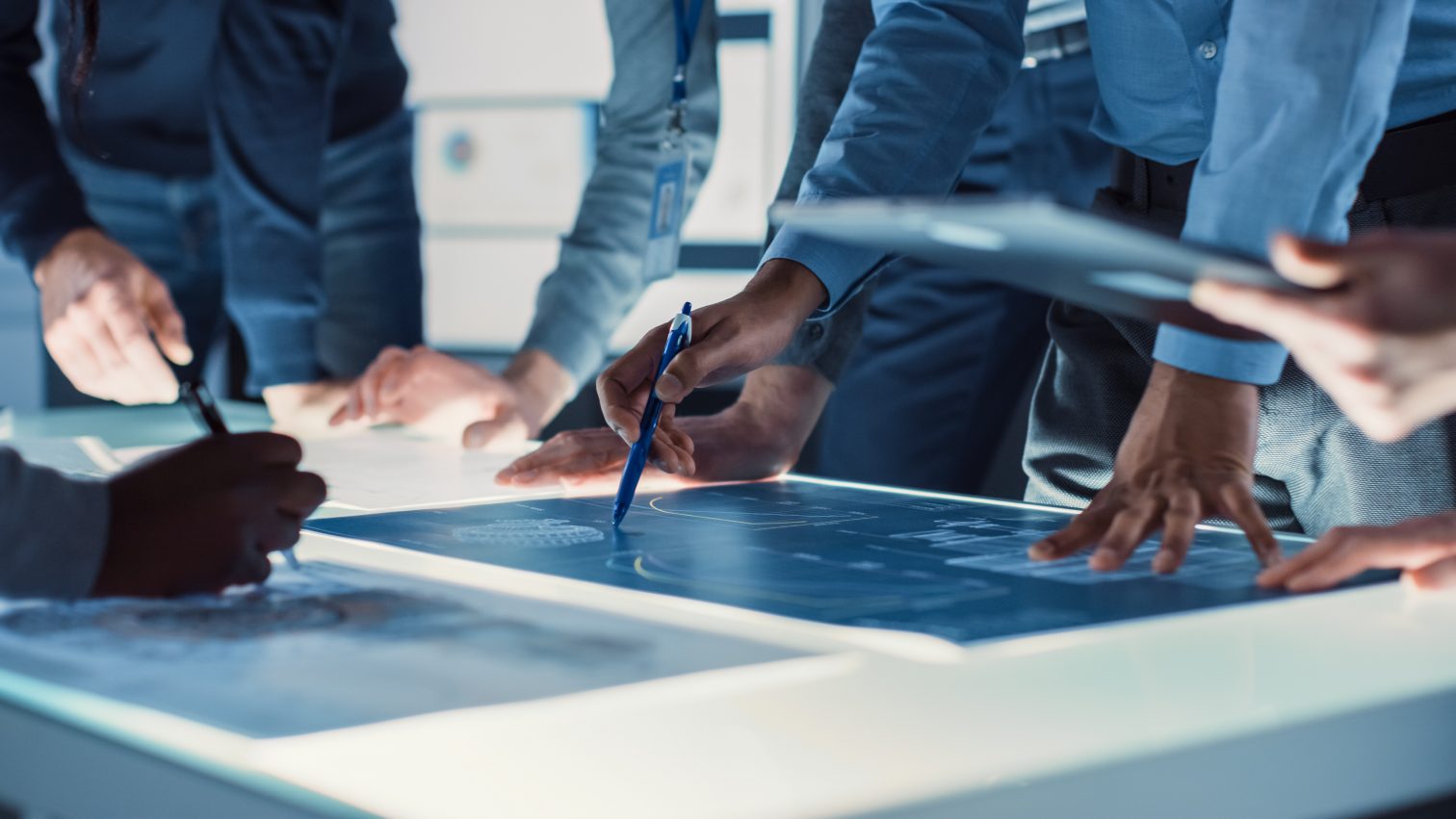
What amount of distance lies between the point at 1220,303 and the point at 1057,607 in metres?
0.18

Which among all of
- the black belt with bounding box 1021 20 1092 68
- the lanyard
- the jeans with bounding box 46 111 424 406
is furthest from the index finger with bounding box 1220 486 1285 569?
the jeans with bounding box 46 111 424 406

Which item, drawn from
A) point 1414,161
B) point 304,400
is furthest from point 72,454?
point 1414,161

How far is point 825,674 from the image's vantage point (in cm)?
60

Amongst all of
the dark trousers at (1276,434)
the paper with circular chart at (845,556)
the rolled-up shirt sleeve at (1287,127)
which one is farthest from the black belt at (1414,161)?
the paper with circular chart at (845,556)

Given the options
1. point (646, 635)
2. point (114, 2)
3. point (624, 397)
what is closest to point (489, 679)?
point (646, 635)

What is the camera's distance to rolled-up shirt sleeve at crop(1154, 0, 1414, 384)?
879mm

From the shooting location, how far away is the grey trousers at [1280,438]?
1119mm

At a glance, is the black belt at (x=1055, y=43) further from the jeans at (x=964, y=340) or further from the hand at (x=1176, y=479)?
the hand at (x=1176, y=479)

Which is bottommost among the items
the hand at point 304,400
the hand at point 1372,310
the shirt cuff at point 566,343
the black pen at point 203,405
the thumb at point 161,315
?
the hand at point 304,400

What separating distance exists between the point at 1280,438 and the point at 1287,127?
41cm

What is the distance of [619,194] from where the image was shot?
1.89m

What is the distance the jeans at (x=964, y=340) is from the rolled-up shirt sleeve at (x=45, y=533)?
1237 millimetres

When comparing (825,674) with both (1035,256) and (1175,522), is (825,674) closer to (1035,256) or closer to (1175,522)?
(1035,256)

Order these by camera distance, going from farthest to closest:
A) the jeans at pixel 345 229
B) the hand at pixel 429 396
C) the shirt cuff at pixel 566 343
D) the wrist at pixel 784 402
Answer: the jeans at pixel 345 229, the shirt cuff at pixel 566 343, the hand at pixel 429 396, the wrist at pixel 784 402
